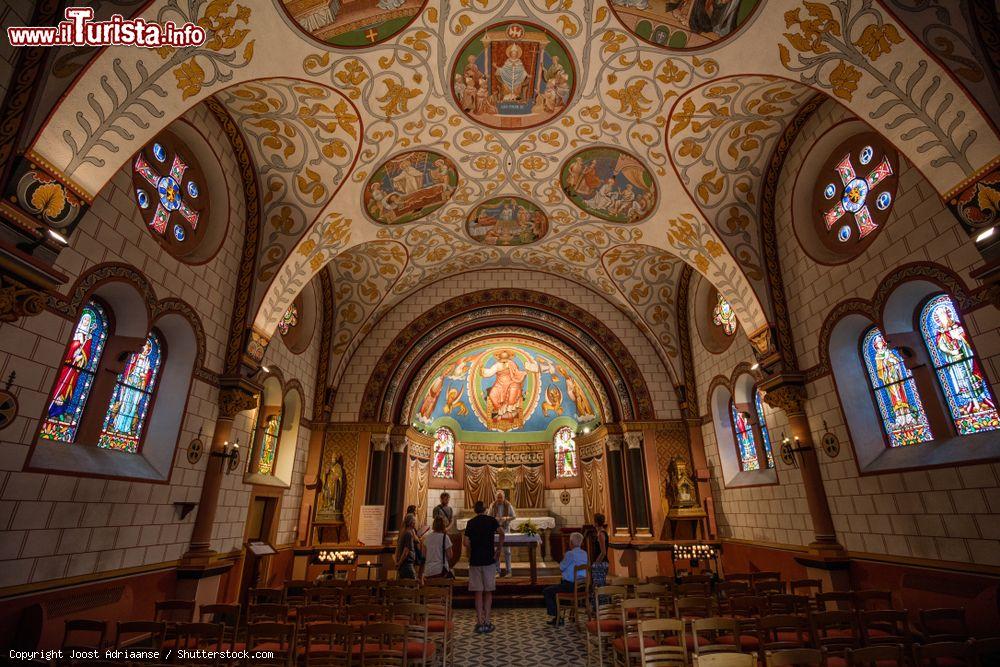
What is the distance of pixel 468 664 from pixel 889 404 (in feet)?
25.3

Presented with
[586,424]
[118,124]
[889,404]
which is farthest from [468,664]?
[586,424]

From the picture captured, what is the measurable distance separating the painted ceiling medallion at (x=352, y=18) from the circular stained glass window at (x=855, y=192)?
7.46 metres

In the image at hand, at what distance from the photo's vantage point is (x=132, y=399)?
7184mm

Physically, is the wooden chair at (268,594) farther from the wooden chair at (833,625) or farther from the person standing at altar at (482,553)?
the wooden chair at (833,625)

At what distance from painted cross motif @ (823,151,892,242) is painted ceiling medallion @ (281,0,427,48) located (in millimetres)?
7530

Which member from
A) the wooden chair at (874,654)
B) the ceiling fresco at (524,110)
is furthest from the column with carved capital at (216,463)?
the wooden chair at (874,654)

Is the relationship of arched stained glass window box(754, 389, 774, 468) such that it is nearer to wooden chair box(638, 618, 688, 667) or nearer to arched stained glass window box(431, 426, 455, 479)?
wooden chair box(638, 618, 688, 667)

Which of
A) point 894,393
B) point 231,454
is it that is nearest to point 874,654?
point 894,393

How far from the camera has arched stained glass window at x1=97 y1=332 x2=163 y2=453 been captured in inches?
267

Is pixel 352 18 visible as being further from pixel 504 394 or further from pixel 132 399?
pixel 504 394

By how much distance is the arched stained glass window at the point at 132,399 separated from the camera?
6781 millimetres

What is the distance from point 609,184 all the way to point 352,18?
619 cm

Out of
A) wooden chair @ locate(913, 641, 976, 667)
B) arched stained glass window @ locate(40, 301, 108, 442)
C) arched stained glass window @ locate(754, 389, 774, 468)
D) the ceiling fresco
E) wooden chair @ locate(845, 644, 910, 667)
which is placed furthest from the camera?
arched stained glass window @ locate(754, 389, 774, 468)

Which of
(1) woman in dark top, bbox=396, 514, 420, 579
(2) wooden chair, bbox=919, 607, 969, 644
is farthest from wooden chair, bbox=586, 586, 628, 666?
(1) woman in dark top, bbox=396, 514, 420, 579
